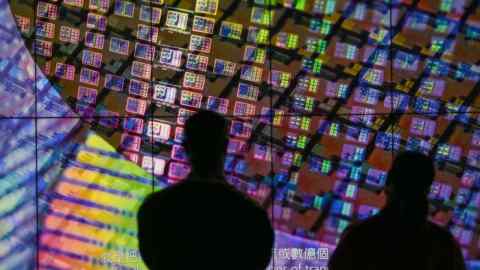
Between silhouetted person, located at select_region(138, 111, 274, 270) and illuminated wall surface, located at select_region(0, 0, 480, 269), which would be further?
illuminated wall surface, located at select_region(0, 0, 480, 269)

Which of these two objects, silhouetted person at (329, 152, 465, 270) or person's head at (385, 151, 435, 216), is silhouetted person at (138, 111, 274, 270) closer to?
silhouetted person at (329, 152, 465, 270)

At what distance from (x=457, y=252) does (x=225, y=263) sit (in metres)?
0.62

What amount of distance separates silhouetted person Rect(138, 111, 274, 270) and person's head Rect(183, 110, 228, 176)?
50mm

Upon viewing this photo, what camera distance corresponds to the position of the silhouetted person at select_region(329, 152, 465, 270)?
1.43 meters

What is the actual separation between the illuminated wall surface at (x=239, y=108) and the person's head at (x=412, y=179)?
1407 millimetres

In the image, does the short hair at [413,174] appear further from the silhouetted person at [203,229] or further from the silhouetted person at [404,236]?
the silhouetted person at [203,229]

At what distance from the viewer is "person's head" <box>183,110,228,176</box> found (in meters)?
1.45

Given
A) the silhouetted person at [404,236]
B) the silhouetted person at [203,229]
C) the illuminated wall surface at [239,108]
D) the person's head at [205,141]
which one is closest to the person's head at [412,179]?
the silhouetted person at [404,236]

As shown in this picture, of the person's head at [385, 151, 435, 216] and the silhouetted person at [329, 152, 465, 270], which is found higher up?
the person's head at [385, 151, 435, 216]

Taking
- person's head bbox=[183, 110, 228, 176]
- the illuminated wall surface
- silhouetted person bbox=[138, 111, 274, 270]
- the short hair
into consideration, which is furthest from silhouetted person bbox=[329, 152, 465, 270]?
the illuminated wall surface

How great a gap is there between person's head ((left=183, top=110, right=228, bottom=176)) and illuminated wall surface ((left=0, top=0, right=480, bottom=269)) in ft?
4.63

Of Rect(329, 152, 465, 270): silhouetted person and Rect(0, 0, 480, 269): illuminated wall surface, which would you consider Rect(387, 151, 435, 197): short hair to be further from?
Rect(0, 0, 480, 269): illuminated wall surface

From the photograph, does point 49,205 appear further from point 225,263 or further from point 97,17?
point 225,263

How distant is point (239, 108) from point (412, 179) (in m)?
1.51
